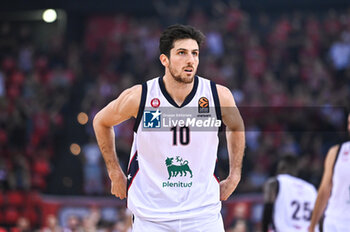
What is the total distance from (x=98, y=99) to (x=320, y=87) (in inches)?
238

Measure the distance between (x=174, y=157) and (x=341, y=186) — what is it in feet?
8.89

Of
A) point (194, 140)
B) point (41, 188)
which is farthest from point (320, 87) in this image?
point (194, 140)

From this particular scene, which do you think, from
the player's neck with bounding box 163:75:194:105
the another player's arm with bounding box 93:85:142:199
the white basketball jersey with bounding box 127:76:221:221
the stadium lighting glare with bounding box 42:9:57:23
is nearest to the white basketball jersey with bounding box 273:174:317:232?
the white basketball jersey with bounding box 127:76:221:221

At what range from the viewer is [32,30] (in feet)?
77.7

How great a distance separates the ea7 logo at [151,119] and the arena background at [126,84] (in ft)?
24.1

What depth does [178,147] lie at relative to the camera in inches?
206

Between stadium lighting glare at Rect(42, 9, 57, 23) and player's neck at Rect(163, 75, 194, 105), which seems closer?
player's neck at Rect(163, 75, 194, 105)

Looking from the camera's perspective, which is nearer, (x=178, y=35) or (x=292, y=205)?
(x=178, y=35)

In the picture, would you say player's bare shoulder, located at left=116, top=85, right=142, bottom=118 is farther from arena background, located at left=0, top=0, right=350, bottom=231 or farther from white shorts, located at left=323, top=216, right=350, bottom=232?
arena background, located at left=0, top=0, right=350, bottom=231

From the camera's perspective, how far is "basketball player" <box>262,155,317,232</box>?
27.6 feet

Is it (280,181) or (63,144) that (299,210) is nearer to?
(280,181)

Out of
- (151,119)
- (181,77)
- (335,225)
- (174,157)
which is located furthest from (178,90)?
(335,225)

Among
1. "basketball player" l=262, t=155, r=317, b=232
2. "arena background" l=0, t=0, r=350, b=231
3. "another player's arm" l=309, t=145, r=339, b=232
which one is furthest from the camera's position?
"arena background" l=0, t=0, r=350, b=231

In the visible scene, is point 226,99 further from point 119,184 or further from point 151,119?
point 119,184
